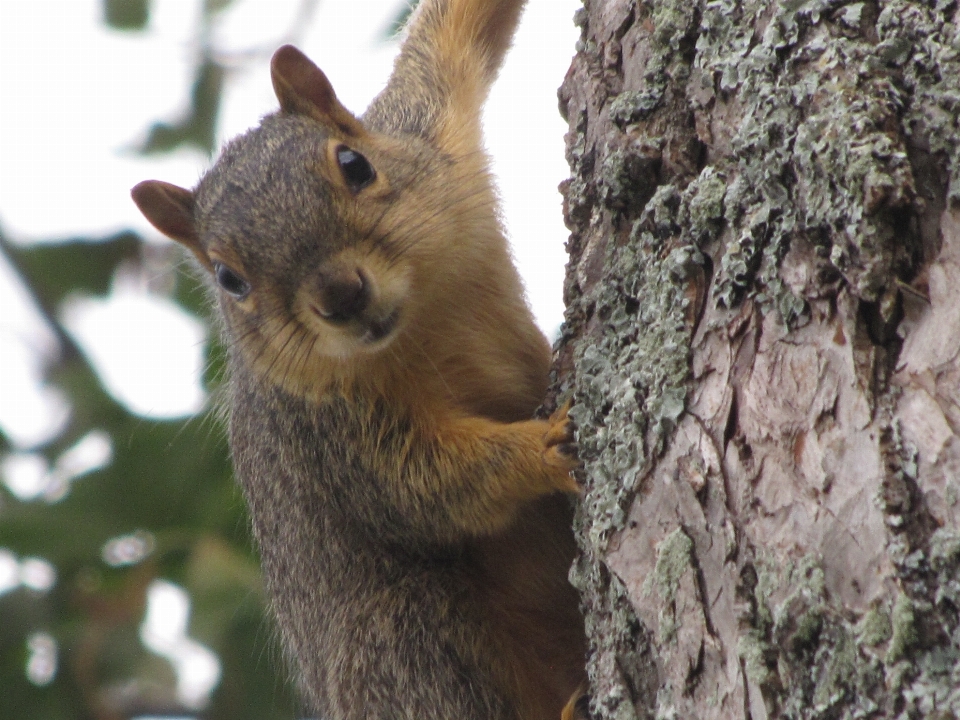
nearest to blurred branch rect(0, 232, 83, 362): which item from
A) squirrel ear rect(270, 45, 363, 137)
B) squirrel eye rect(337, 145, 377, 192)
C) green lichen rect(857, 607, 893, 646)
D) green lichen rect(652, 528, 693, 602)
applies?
squirrel ear rect(270, 45, 363, 137)

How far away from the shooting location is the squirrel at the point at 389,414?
117 inches

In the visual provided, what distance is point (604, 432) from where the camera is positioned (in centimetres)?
243

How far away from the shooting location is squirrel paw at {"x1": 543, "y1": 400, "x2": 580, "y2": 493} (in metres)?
2.75

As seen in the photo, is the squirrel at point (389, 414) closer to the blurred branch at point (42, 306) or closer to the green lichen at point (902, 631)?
the green lichen at point (902, 631)

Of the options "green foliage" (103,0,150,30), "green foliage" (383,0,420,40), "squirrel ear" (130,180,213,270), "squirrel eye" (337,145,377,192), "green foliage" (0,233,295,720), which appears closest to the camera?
"squirrel eye" (337,145,377,192)

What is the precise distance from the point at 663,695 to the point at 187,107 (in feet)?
12.7

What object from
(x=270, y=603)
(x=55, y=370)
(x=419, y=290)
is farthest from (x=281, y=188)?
(x=55, y=370)

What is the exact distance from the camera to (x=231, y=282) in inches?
126

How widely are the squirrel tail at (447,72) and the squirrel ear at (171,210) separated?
2.43ft

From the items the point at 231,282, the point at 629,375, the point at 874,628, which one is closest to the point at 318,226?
the point at 231,282

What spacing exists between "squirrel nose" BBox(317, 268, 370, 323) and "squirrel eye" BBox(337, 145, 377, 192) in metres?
0.43

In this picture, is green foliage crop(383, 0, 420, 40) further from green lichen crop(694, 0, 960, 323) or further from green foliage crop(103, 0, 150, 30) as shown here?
green lichen crop(694, 0, 960, 323)

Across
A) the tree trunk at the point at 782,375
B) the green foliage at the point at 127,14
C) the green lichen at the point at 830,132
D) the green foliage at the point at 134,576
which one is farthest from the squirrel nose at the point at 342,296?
the green foliage at the point at 127,14

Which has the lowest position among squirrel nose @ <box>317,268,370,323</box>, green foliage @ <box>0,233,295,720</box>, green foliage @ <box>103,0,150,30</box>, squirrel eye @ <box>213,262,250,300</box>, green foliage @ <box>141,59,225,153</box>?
green foliage @ <box>0,233,295,720</box>
